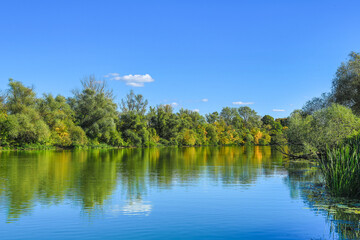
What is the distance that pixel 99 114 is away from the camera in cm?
6538

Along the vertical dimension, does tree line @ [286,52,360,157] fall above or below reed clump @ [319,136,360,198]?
above

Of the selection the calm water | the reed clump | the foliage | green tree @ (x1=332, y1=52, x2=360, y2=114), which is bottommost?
the calm water

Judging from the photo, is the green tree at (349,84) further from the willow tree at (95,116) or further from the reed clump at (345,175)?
the willow tree at (95,116)

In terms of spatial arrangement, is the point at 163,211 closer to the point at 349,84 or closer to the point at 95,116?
the point at 349,84

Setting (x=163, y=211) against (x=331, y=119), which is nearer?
(x=163, y=211)

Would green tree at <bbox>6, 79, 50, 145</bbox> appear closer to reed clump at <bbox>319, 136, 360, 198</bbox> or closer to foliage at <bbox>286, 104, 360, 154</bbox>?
foliage at <bbox>286, 104, 360, 154</bbox>

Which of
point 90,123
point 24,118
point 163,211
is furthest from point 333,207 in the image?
point 90,123

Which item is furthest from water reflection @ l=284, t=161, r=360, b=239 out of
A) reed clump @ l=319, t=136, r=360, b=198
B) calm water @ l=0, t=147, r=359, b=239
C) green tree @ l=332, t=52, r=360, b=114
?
green tree @ l=332, t=52, r=360, b=114

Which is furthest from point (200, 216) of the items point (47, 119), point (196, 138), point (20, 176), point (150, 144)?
point (196, 138)

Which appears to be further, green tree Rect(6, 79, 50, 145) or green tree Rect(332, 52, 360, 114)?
green tree Rect(6, 79, 50, 145)

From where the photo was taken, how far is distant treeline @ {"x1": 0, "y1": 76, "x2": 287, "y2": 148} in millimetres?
52562

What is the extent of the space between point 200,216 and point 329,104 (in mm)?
30831

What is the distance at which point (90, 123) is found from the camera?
66.0 m

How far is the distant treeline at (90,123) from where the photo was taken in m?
52.6
